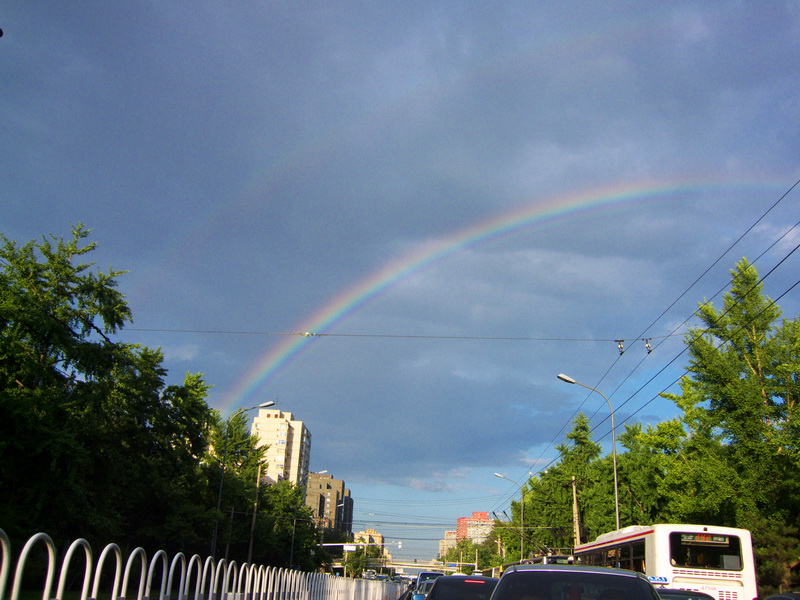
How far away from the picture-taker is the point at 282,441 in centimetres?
16262

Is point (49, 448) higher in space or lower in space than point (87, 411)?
lower

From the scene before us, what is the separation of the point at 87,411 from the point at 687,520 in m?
30.9

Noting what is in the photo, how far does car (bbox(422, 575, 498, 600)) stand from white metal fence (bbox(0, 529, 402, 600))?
118 inches

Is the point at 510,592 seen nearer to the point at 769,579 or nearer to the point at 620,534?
the point at 620,534

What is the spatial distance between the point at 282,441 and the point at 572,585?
163209 mm

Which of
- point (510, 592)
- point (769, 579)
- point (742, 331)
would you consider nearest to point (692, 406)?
point (742, 331)

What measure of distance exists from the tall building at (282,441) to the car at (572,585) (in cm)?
15576

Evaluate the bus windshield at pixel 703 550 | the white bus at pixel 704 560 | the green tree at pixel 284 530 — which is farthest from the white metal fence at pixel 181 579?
the green tree at pixel 284 530

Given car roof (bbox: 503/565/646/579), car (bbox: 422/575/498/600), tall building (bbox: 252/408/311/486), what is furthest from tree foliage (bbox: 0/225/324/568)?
tall building (bbox: 252/408/311/486)

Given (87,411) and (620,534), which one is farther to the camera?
(87,411)

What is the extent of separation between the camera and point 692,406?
4219 centimetres

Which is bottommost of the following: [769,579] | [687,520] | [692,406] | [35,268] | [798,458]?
[769,579]

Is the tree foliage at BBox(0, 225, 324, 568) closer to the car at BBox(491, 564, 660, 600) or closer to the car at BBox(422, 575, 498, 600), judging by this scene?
the car at BBox(422, 575, 498, 600)

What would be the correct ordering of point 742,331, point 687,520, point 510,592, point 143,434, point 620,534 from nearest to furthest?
point 510,592, point 620,534, point 742,331, point 687,520, point 143,434
